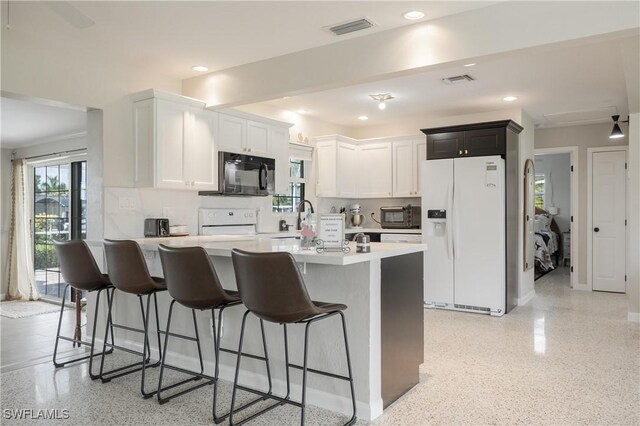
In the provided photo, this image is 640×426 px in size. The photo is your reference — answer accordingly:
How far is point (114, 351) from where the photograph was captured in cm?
397

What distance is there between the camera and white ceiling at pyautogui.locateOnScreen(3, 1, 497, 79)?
3.13 meters

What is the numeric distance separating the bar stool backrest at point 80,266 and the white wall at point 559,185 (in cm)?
938

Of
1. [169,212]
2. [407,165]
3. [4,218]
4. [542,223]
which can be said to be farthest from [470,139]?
[4,218]

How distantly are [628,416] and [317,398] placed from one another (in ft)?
5.81

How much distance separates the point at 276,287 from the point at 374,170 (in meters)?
4.84

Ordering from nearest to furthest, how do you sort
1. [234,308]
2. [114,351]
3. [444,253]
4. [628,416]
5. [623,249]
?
[628,416] < [234,308] < [114,351] < [444,253] < [623,249]

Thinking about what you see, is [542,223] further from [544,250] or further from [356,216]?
[356,216]

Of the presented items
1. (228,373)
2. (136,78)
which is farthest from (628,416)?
(136,78)

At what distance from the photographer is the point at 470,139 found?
5613mm

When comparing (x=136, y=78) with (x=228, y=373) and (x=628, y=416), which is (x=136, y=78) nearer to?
(x=228, y=373)

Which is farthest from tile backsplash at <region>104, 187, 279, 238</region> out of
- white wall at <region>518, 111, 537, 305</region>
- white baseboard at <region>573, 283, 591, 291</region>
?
white baseboard at <region>573, 283, 591, 291</region>

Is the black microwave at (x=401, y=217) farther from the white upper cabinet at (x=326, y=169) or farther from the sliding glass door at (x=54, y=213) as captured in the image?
the sliding glass door at (x=54, y=213)

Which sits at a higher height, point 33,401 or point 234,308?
point 234,308

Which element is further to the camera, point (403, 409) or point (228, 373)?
point (228, 373)
